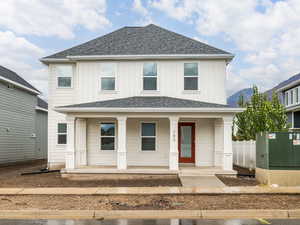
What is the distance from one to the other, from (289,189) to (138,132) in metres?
7.79

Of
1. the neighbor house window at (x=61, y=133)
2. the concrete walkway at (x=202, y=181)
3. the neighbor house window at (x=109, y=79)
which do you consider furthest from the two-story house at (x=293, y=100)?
the neighbor house window at (x=61, y=133)

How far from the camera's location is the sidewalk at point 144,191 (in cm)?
1102

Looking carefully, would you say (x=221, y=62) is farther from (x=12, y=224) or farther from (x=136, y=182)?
(x=12, y=224)

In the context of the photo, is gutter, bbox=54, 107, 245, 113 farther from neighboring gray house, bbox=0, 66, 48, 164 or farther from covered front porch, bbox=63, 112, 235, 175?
neighboring gray house, bbox=0, 66, 48, 164

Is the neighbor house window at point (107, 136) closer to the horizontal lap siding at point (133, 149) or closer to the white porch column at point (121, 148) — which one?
the horizontal lap siding at point (133, 149)

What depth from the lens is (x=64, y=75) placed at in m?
18.0

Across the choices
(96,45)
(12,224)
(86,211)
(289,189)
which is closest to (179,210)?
(86,211)

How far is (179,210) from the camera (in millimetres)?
8734

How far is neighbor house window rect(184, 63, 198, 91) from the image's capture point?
1691cm

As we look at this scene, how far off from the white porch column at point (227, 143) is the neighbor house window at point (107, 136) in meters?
5.60

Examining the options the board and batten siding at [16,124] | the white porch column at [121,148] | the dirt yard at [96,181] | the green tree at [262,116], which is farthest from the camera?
the board and batten siding at [16,124]

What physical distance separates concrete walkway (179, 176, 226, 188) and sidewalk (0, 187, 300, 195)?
711 millimetres

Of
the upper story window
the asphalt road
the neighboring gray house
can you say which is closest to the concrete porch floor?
the asphalt road

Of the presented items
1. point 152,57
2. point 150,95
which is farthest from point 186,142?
point 152,57
